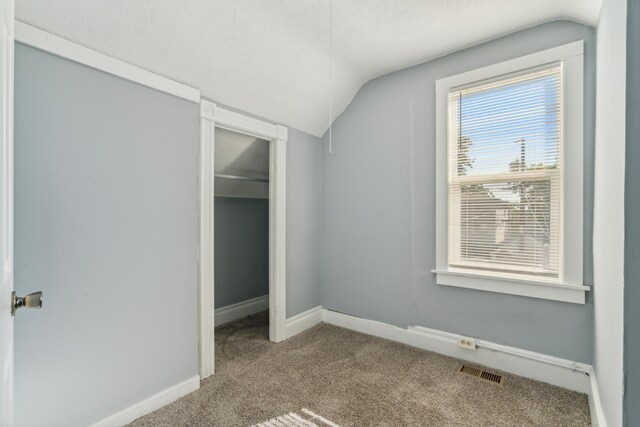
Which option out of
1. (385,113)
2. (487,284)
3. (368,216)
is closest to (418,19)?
(385,113)

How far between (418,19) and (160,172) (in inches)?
75.2

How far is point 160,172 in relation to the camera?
6.07 ft

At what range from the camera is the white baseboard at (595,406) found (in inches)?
58.8

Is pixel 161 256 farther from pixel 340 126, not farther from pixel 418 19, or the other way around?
pixel 418 19

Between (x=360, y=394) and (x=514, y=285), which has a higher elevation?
(x=514, y=285)

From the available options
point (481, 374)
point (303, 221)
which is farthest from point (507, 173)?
point (303, 221)

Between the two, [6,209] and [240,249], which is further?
[240,249]

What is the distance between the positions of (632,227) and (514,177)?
4.31ft

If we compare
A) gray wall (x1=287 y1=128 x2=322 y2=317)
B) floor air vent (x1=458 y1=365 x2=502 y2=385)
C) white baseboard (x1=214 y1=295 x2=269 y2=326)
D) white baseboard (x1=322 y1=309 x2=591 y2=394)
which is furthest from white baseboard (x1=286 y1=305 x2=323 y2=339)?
floor air vent (x1=458 y1=365 x2=502 y2=385)

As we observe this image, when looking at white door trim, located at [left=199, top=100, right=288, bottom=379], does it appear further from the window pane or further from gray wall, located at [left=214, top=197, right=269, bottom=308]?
the window pane

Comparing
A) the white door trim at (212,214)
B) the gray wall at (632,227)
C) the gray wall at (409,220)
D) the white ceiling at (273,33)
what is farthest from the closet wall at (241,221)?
the gray wall at (632,227)

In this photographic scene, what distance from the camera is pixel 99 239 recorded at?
1596 millimetres

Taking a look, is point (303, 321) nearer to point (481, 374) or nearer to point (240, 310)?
point (240, 310)

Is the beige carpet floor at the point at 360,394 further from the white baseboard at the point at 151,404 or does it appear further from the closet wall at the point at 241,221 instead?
the closet wall at the point at 241,221
